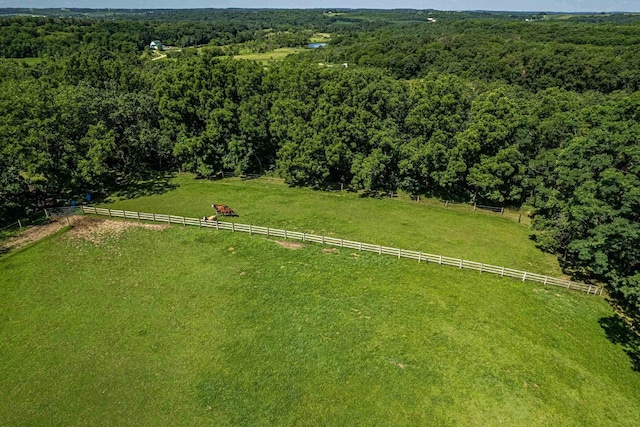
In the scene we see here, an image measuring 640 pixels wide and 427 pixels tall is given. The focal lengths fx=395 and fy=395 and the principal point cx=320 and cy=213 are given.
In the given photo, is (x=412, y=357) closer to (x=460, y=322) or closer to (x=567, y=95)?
(x=460, y=322)

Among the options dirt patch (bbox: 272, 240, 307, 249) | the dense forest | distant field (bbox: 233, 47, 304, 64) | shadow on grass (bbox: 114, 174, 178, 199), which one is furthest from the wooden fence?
distant field (bbox: 233, 47, 304, 64)

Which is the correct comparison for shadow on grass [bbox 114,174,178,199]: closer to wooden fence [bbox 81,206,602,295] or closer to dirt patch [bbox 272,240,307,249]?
wooden fence [bbox 81,206,602,295]

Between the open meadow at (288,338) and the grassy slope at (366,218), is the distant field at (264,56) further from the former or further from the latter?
the open meadow at (288,338)

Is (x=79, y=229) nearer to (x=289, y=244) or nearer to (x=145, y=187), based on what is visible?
(x=145, y=187)

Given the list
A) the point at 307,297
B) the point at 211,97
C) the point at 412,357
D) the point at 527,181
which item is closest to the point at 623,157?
the point at 527,181

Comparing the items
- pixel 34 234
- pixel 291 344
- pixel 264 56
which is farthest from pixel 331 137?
pixel 264 56
